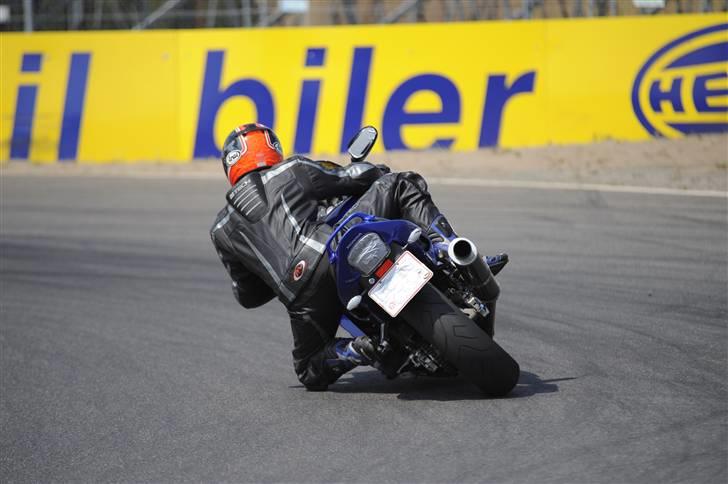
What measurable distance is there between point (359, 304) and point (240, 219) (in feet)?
2.57

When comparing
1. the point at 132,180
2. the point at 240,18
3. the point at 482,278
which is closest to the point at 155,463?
the point at 482,278

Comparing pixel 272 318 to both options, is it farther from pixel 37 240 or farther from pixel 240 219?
pixel 37 240

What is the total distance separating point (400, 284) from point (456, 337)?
0.36m

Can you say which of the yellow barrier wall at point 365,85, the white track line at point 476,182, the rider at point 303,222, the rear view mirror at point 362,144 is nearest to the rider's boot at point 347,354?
the rider at point 303,222

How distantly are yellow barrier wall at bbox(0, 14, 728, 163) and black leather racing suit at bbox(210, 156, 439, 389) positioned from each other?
33.2 ft

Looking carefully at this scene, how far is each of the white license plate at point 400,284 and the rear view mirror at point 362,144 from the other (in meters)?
0.92

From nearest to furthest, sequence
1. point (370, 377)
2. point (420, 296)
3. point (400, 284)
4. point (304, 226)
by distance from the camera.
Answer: point (400, 284), point (420, 296), point (304, 226), point (370, 377)

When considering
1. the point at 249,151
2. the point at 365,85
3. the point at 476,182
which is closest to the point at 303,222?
the point at 249,151

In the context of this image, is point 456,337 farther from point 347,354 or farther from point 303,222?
point 303,222

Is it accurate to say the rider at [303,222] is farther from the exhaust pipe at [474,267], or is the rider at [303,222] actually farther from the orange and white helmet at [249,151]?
the exhaust pipe at [474,267]

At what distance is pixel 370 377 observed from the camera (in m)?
6.27

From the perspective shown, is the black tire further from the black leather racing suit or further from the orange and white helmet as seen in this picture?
the orange and white helmet

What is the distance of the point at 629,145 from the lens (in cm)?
1546

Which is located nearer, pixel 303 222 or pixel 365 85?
pixel 303 222
